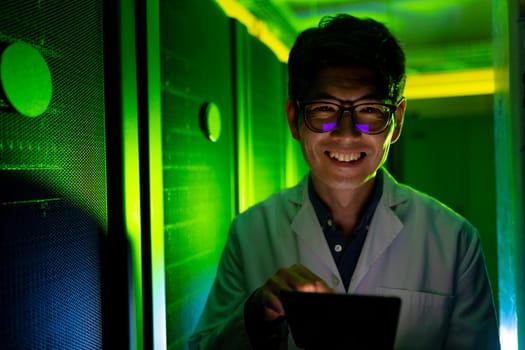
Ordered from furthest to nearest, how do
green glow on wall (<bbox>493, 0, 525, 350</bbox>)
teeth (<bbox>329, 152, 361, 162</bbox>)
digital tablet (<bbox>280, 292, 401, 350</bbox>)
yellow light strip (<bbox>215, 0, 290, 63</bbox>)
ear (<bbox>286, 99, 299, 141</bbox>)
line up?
1. yellow light strip (<bbox>215, 0, 290, 63</bbox>)
2. ear (<bbox>286, 99, 299, 141</bbox>)
3. teeth (<bbox>329, 152, 361, 162</bbox>)
4. green glow on wall (<bbox>493, 0, 525, 350</bbox>)
5. digital tablet (<bbox>280, 292, 401, 350</bbox>)

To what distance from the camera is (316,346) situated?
2.50ft

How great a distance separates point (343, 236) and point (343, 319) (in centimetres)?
62

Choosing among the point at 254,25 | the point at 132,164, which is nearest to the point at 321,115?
the point at 132,164

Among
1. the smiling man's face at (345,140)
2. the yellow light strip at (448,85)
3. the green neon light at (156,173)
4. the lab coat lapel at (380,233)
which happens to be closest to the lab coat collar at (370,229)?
the lab coat lapel at (380,233)

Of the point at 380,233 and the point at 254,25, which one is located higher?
the point at 254,25

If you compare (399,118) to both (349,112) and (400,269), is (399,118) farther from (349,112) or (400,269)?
(400,269)

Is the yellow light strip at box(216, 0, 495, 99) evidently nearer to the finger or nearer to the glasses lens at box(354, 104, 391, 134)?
the glasses lens at box(354, 104, 391, 134)

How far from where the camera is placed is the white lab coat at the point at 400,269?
118 centimetres

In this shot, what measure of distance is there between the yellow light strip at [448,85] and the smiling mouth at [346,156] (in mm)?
1912

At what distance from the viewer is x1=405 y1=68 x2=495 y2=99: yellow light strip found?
2.88 meters

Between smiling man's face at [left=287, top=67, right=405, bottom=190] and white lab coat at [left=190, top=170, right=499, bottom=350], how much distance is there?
0.18 meters

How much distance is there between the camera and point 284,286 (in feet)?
3.10

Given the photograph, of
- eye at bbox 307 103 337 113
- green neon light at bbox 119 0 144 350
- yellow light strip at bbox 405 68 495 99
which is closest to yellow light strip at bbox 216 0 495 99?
yellow light strip at bbox 405 68 495 99

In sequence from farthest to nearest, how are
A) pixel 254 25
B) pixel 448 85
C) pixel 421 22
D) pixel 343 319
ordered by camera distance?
pixel 448 85 < pixel 421 22 < pixel 254 25 < pixel 343 319
